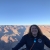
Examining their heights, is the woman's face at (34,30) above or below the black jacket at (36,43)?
above

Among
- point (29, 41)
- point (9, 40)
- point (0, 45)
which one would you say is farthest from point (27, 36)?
point (9, 40)

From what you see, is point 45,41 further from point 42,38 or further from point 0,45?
point 0,45

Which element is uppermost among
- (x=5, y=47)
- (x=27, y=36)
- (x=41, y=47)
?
(x=27, y=36)

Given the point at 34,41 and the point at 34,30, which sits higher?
the point at 34,30

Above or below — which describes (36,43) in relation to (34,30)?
below

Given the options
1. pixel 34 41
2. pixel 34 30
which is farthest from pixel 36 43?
pixel 34 30

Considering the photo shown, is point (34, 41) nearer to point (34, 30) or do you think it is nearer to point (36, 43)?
point (36, 43)

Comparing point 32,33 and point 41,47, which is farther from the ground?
point 32,33

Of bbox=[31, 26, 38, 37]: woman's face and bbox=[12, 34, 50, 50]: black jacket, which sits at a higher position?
bbox=[31, 26, 38, 37]: woman's face
